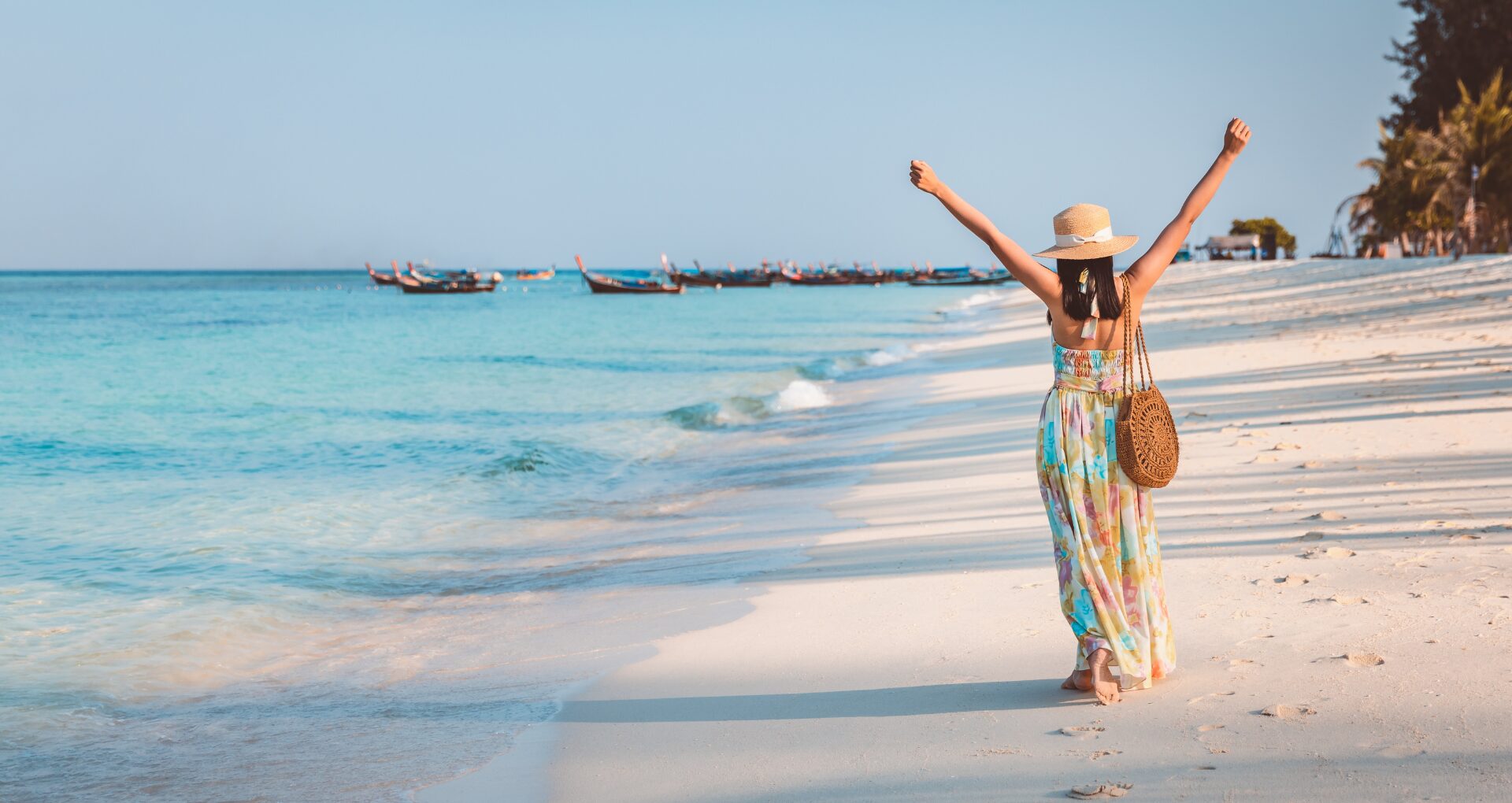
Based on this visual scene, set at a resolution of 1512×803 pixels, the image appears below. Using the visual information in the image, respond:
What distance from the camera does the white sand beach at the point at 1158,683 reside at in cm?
321

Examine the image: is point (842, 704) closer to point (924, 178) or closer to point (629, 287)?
point (924, 178)

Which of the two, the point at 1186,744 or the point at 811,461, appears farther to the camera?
the point at 811,461

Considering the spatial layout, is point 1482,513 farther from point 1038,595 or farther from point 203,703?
point 203,703

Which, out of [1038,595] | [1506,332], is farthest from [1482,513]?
[1506,332]

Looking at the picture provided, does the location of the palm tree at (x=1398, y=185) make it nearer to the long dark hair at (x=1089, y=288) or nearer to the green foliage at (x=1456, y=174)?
the green foliage at (x=1456, y=174)

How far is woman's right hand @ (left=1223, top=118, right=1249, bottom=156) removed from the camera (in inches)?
146

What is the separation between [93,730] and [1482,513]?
6.24 metres

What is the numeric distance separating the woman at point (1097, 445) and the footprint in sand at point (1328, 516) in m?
2.56

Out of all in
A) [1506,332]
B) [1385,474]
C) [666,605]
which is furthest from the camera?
[1506,332]

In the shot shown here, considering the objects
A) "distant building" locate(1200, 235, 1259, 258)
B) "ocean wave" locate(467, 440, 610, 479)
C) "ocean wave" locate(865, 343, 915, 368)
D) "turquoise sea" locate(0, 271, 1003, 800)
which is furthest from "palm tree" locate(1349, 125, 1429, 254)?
"ocean wave" locate(467, 440, 610, 479)

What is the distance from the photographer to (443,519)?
961 cm

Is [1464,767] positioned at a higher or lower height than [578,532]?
higher

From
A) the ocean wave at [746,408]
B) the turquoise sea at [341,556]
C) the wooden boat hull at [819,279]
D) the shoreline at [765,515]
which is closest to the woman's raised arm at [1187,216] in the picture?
the shoreline at [765,515]

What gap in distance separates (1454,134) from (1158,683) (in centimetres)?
4686
